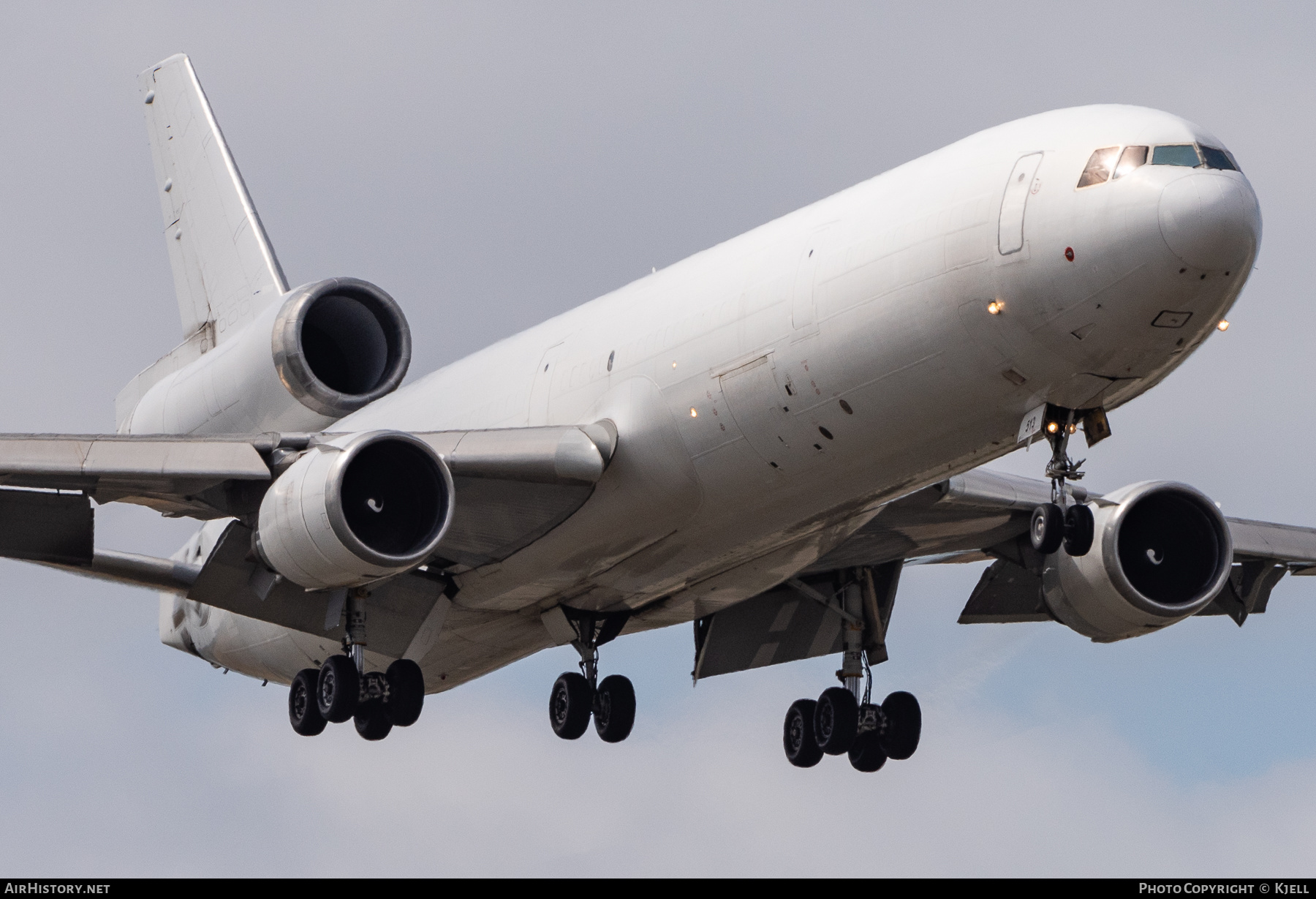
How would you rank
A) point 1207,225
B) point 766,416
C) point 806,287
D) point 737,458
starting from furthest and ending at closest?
point 737,458
point 766,416
point 806,287
point 1207,225

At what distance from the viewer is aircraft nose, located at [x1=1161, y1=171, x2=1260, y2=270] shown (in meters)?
18.5

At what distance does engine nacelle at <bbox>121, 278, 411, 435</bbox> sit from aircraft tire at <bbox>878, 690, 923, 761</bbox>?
8802 millimetres

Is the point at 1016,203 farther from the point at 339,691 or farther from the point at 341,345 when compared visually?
the point at 341,345

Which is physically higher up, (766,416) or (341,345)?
(341,345)

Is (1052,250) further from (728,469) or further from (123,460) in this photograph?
(123,460)

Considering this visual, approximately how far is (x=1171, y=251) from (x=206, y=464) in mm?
11721

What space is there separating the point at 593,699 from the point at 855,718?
3.83 metres

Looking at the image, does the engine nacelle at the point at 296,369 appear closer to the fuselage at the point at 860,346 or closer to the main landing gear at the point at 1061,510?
the fuselage at the point at 860,346

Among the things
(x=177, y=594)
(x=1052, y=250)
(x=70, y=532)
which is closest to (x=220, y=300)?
(x=177, y=594)

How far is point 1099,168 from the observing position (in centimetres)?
1944

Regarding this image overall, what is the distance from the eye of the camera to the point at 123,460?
23.7 m

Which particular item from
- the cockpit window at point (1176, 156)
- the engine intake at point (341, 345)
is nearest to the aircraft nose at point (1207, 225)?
the cockpit window at point (1176, 156)

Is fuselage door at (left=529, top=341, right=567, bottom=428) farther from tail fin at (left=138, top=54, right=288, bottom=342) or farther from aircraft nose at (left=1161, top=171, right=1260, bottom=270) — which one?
tail fin at (left=138, top=54, right=288, bottom=342)

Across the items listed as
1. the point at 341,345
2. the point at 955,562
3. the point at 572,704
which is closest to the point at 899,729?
the point at 955,562
